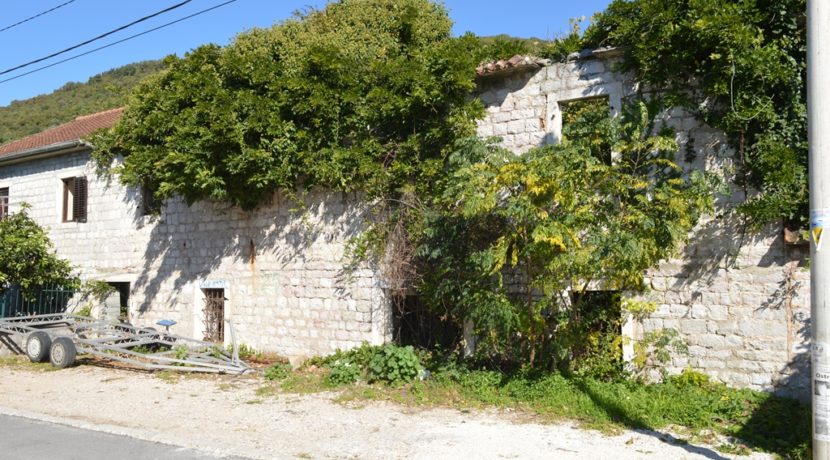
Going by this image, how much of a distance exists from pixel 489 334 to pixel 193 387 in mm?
4750

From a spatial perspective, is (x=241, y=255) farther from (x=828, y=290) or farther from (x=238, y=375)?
(x=828, y=290)

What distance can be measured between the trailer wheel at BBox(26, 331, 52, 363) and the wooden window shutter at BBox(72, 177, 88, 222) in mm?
4048

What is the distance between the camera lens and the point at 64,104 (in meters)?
53.4

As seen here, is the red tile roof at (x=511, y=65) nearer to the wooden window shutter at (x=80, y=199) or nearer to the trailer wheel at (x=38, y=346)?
the trailer wheel at (x=38, y=346)

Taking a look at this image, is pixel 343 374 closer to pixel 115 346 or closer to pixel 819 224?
pixel 115 346

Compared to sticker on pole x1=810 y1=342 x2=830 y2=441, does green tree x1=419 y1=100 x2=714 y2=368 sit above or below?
above

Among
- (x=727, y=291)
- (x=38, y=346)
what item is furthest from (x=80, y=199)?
(x=727, y=291)

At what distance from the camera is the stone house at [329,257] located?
8.09 meters

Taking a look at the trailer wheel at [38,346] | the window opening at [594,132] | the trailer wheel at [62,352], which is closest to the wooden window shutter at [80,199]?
the trailer wheel at [38,346]

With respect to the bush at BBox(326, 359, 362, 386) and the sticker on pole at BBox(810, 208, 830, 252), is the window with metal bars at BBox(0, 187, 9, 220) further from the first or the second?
the sticker on pole at BBox(810, 208, 830, 252)

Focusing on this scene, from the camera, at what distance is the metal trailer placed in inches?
431

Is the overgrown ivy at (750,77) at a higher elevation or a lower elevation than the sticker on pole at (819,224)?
higher

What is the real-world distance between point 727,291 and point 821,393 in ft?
11.8

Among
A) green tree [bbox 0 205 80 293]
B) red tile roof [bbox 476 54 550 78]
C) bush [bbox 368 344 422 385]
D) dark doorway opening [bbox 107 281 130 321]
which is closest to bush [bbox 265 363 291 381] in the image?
bush [bbox 368 344 422 385]
